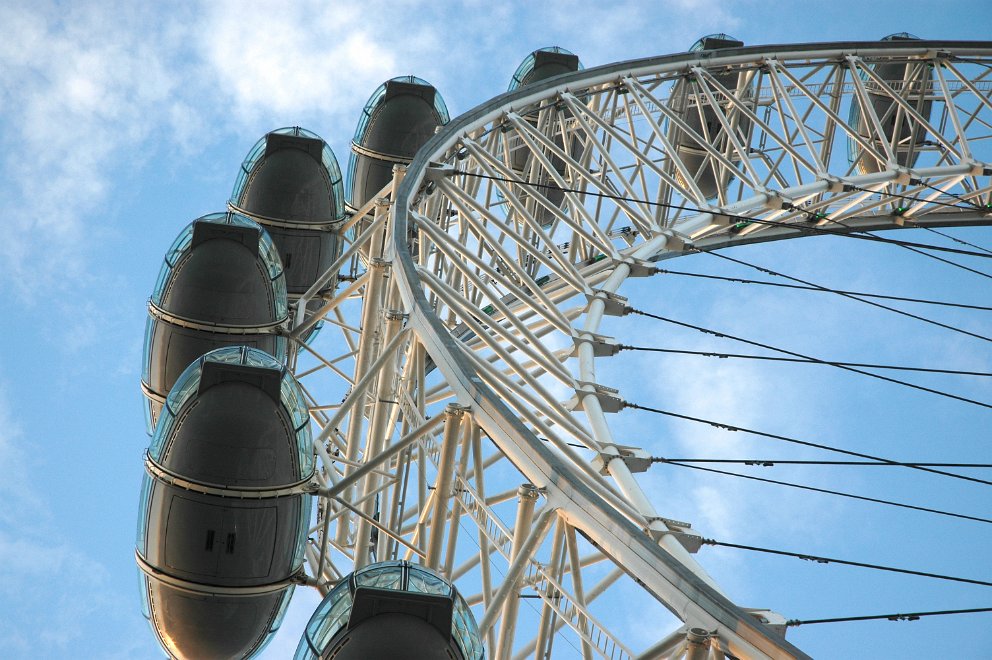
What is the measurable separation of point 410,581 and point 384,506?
658 centimetres

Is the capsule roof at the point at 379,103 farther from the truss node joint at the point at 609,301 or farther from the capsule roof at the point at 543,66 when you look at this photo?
the truss node joint at the point at 609,301

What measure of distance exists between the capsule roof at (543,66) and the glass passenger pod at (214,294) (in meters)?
19.1

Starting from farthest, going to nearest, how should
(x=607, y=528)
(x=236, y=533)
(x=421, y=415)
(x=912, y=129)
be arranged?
(x=912, y=129) → (x=421, y=415) → (x=236, y=533) → (x=607, y=528)

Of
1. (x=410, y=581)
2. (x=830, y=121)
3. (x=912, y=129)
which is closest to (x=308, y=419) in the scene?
(x=410, y=581)

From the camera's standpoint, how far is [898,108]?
134ft

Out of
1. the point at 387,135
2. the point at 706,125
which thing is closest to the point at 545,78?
the point at 706,125

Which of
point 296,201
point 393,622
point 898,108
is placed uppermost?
point 898,108

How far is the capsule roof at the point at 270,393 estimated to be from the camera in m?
17.4

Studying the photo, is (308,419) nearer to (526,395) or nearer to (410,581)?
(526,395)

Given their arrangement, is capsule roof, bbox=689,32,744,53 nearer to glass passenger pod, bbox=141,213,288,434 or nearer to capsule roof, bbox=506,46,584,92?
capsule roof, bbox=506,46,584,92

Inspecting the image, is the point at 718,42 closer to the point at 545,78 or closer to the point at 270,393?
the point at 545,78

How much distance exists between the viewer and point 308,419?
17828 millimetres

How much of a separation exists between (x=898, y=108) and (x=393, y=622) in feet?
108

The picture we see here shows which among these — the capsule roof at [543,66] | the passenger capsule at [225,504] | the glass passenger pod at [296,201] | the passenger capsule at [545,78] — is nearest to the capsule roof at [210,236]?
the glass passenger pod at [296,201]
